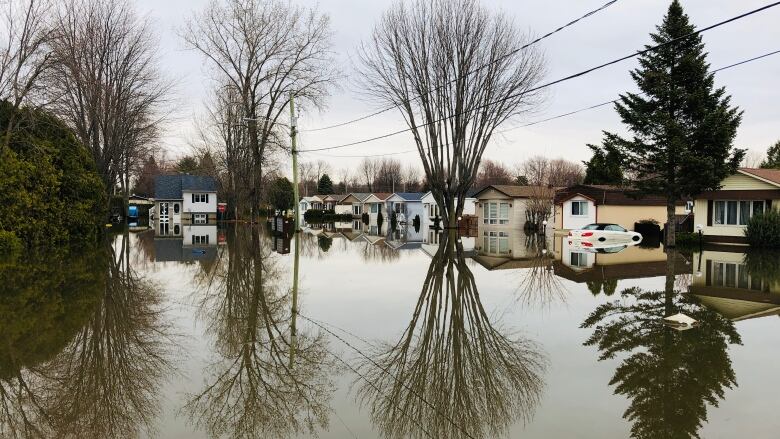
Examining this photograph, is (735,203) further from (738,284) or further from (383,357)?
(383,357)

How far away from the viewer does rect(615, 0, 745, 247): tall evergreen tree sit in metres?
25.2

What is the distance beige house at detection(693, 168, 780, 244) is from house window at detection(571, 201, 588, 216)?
32.1ft

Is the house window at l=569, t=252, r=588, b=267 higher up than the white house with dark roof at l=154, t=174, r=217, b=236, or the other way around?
the white house with dark roof at l=154, t=174, r=217, b=236

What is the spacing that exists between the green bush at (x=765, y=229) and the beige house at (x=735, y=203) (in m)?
0.70

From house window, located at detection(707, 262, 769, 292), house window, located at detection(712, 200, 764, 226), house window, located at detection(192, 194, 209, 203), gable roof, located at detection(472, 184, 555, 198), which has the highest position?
gable roof, located at detection(472, 184, 555, 198)

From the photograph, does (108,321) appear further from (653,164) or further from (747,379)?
(653,164)

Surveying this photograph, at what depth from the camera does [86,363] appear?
6648 mm

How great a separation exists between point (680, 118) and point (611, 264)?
11844mm

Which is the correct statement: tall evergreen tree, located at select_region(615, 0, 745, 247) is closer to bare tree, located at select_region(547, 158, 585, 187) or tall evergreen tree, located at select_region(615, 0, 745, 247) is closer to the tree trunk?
the tree trunk

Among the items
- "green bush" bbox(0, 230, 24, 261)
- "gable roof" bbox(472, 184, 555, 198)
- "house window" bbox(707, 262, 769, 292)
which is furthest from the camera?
"gable roof" bbox(472, 184, 555, 198)

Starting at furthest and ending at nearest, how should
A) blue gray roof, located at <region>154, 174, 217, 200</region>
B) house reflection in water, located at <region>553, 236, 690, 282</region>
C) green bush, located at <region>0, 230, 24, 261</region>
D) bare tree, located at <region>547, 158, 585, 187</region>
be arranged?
bare tree, located at <region>547, 158, 585, 187</region>, blue gray roof, located at <region>154, 174, 217, 200</region>, green bush, located at <region>0, 230, 24, 261</region>, house reflection in water, located at <region>553, 236, 690, 282</region>

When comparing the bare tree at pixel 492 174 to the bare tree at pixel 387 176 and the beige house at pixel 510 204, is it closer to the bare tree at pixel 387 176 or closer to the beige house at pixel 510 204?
the bare tree at pixel 387 176

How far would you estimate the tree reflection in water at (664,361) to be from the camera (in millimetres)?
5067

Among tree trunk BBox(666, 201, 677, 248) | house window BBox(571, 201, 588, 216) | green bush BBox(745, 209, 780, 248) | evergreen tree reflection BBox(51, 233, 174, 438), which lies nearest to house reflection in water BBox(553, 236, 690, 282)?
tree trunk BBox(666, 201, 677, 248)
